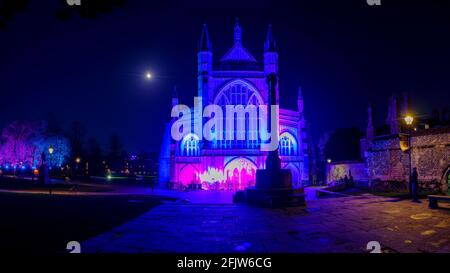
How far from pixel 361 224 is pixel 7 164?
2692 inches

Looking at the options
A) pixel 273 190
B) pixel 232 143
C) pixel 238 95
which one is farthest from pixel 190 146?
pixel 273 190

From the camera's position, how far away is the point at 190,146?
40875mm

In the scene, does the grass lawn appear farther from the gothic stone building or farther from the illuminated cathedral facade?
the illuminated cathedral facade

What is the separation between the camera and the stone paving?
6.84 meters

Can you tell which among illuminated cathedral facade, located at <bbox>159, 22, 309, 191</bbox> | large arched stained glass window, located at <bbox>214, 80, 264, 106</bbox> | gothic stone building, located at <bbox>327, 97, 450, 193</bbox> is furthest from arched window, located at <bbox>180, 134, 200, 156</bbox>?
gothic stone building, located at <bbox>327, 97, 450, 193</bbox>

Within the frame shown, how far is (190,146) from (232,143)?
624cm

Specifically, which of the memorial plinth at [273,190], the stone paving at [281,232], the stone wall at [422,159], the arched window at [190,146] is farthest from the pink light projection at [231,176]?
the stone paving at [281,232]

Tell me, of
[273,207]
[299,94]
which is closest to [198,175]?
[299,94]

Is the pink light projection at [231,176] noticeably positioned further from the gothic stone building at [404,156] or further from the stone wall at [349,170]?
the gothic stone building at [404,156]

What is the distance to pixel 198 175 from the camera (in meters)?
39.1

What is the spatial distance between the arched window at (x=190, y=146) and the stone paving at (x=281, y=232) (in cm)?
2845

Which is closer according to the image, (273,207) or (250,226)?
(250,226)

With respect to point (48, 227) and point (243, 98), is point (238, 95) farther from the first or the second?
point (48, 227)
